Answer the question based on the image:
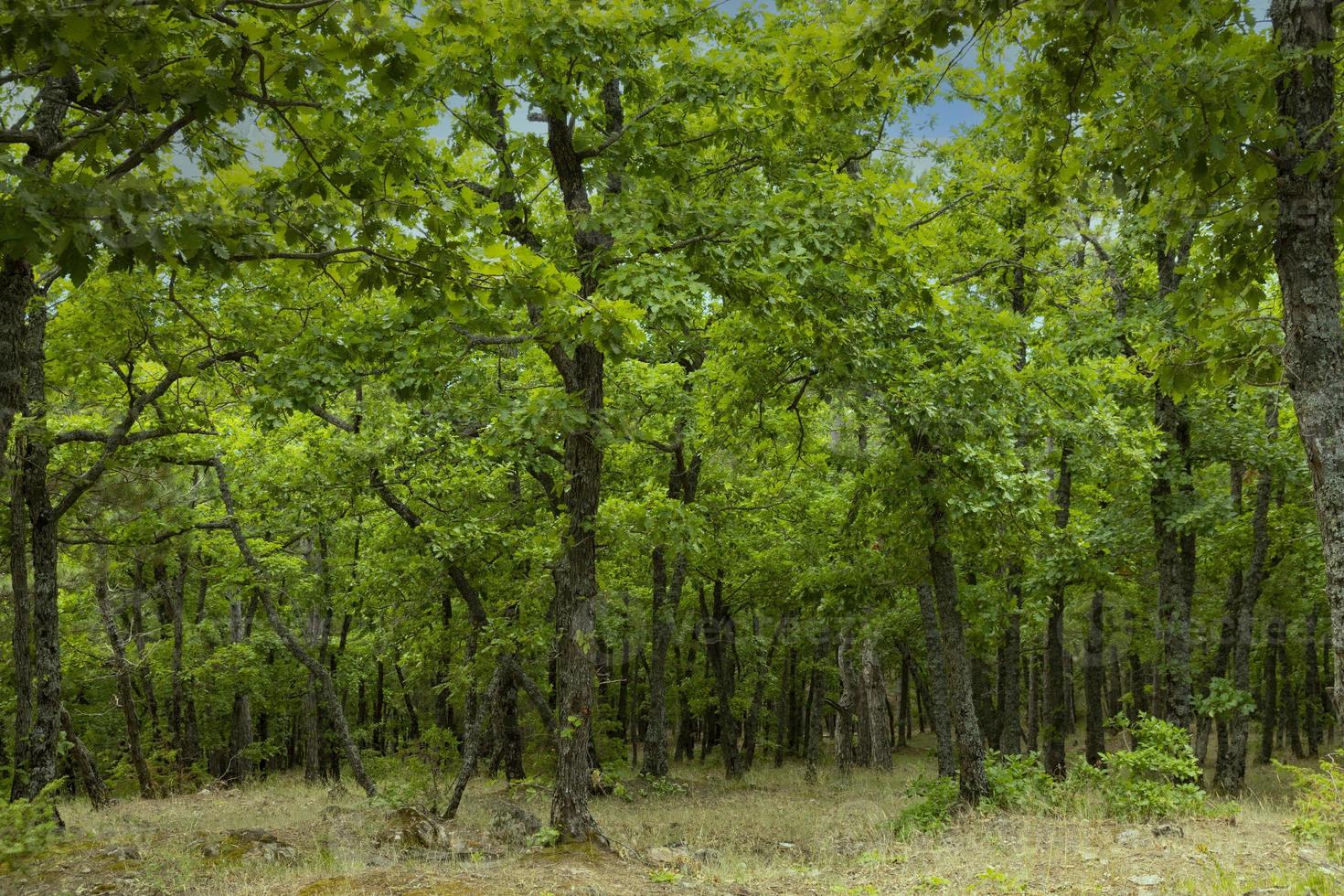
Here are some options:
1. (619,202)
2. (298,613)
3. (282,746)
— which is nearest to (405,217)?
(619,202)

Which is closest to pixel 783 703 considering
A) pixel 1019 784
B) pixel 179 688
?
pixel 179 688

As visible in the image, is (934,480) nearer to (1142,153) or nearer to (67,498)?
(1142,153)

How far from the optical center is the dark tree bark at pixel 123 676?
17.7 metres

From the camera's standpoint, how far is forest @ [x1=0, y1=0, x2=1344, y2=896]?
16.2ft

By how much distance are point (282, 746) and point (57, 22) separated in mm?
38250

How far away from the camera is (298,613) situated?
2673cm

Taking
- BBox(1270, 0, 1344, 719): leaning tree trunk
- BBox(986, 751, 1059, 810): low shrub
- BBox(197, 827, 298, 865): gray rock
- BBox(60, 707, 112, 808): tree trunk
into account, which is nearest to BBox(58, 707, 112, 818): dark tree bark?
A: BBox(60, 707, 112, 808): tree trunk

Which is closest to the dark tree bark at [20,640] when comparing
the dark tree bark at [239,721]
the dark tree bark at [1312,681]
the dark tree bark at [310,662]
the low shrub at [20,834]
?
the dark tree bark at [310,662]

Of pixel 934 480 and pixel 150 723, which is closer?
pixel 934 480

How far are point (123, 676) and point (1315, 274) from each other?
2202 centimetres

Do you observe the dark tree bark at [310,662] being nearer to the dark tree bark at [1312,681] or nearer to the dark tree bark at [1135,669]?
the dark tree bark at [1135,669]

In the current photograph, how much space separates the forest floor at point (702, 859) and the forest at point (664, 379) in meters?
0.09

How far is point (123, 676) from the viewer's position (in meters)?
18.8

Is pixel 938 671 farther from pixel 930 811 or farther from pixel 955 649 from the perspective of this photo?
pixel 930 811
